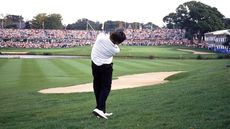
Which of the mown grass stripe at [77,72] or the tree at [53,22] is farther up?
the tree at [53,22]

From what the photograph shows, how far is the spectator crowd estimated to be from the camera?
98375mm

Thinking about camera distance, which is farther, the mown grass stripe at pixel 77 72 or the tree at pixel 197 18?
the tree at pixel 197 18

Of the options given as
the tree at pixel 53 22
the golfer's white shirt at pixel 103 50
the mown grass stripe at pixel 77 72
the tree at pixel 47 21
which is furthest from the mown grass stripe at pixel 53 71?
the tree at pixel 53 22

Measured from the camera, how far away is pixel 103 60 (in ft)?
33.9

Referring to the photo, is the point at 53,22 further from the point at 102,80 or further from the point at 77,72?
the point at 102,80

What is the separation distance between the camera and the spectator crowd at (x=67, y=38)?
98.4 meters

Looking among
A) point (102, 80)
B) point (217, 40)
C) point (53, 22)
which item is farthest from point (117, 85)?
point (53, 22)

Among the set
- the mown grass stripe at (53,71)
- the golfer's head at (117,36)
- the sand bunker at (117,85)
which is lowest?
the mown grass stripe at (53,71)

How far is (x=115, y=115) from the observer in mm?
10547

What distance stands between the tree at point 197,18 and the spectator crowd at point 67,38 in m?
4.03

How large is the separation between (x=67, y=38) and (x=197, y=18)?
33.7 m

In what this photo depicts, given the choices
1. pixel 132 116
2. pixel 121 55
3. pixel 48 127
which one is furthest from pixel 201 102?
pixel 121 55

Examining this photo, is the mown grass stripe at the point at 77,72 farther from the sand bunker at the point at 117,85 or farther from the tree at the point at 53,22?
the tree at the point at 53,22

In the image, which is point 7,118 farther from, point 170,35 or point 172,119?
point 170,35
